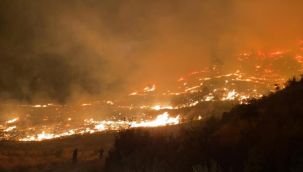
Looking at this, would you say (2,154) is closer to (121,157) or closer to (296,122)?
(121,157)

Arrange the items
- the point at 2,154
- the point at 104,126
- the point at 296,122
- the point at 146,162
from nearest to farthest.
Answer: the point at 296,122
the point at 146,162
the point at 2,154
the point at 104,126

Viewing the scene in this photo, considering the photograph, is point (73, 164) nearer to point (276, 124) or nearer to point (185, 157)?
point (185, 157)

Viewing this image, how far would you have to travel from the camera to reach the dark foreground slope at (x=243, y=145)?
23.5 meters

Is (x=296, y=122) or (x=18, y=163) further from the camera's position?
(x=18, y=163)

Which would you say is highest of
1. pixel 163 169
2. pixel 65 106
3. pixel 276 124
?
pixel 65 106

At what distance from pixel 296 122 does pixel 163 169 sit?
12.0 m

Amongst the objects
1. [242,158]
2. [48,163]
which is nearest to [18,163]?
[48,163]

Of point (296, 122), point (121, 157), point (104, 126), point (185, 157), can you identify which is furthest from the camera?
point (104, 126)

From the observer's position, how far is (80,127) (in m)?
114

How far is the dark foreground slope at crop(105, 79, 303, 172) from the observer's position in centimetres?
2347

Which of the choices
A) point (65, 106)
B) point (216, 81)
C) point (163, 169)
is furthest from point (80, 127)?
point (163, 169)

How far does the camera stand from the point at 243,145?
27.3 metres

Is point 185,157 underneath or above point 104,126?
underneath

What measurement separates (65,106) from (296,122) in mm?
117245
